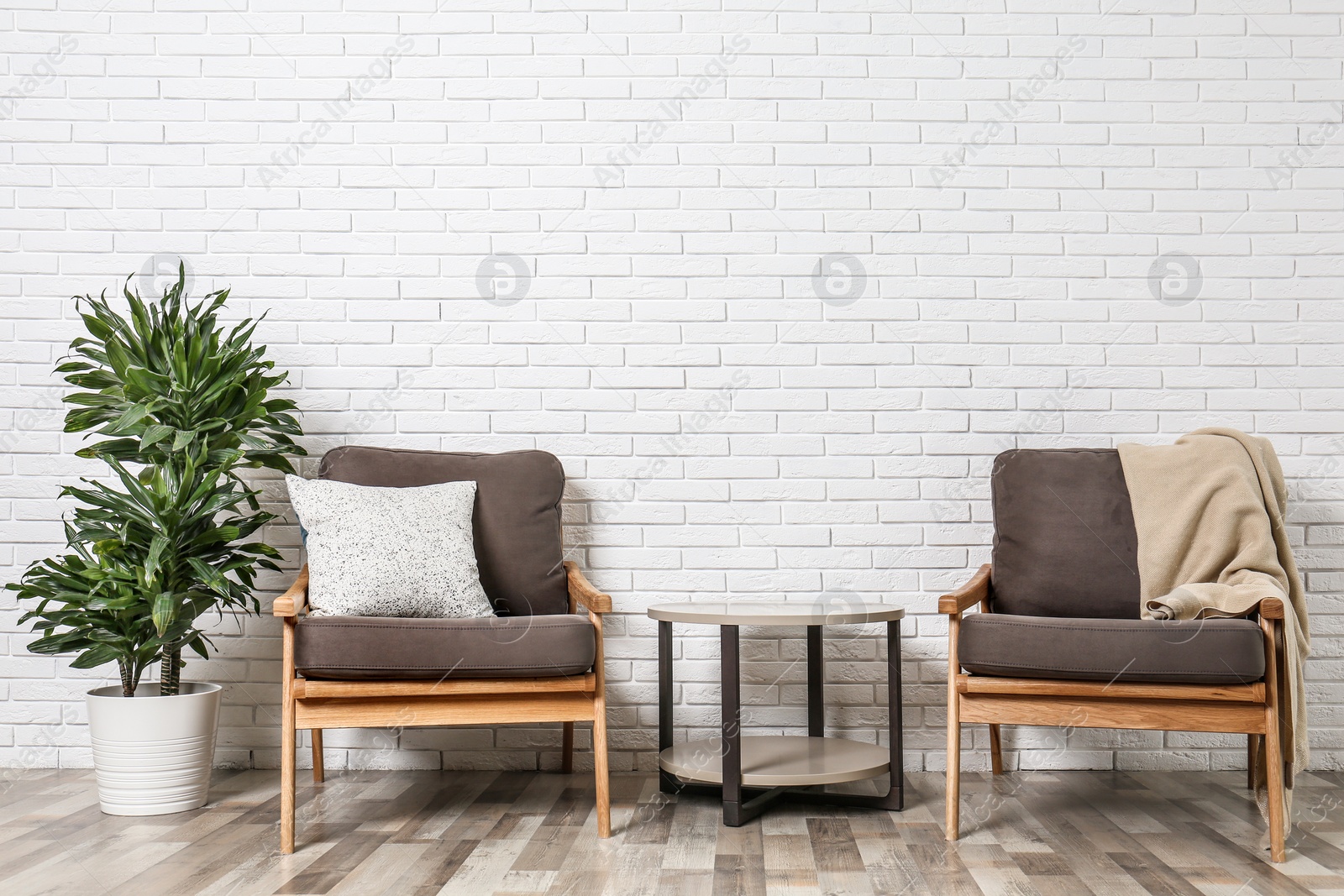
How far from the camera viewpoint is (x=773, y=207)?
10.5 feet

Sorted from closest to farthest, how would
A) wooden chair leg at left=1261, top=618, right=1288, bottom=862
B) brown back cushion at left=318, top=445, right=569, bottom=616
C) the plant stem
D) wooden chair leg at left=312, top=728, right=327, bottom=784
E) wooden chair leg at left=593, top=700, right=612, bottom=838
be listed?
wooden chair leg at left=1261, top=618, right=1288, bottom=862 < wooden chair leg at left=593, top=700, right=612, bottom=838 < the plant stem < brown back cushion at left=318, top=445, right=569, bottom=616 < wooden chair leg at left=312, top=728, right=327, bottom=784

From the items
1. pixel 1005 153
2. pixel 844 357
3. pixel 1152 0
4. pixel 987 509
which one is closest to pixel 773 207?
pixel 844 357

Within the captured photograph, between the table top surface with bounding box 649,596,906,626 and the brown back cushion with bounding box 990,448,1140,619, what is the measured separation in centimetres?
43

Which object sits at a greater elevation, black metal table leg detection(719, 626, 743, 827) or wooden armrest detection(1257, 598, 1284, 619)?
wooden armrest detection(1257, 598, 1284, 619)

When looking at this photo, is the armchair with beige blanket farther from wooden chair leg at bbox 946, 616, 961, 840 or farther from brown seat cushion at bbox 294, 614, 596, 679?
brown seat cushion at bbox 294, 614, 596, 679

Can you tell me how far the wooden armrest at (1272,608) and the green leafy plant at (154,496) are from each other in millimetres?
2626

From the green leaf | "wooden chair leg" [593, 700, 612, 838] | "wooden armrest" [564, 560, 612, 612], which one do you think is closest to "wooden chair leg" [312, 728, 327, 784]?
the green leaf

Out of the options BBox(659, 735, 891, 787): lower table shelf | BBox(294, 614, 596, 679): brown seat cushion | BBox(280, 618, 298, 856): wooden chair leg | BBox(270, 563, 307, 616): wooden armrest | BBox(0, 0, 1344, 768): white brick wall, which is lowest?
BBox(659, 735, 891, 787): lower table shelf

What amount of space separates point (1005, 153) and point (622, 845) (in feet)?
7.93

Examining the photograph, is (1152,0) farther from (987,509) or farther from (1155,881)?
(1155,881)

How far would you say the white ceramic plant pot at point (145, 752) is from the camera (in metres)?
2.64

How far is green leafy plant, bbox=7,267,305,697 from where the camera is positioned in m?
2.64

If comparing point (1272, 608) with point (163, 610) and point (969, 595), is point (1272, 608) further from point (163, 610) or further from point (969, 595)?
point (163, 610)

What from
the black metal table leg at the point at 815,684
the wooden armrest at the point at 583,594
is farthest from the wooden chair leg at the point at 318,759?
the black metal table leg at the point at 815,684
